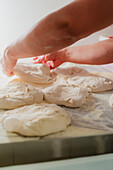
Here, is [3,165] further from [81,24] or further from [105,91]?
[105,91]

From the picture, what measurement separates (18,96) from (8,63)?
1.08ft

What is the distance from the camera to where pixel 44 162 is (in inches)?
33.5

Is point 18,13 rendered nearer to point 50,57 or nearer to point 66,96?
point 50,57

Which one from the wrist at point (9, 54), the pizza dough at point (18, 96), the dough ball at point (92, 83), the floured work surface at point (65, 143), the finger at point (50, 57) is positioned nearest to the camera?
the floured work surface at point (65, 143)

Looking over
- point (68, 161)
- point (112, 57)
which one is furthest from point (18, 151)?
point (112, 57)

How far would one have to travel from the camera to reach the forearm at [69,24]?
87cm

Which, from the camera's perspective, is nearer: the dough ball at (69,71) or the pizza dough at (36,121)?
the pizza dough at (36,121)

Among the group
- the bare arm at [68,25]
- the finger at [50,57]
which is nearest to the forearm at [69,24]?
the bare arm at [68,25]

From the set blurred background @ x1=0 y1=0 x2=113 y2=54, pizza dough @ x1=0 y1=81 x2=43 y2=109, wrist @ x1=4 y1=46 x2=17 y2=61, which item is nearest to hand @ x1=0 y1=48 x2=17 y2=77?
wrist @ x1=4 y1=46 x2=17 y2=61

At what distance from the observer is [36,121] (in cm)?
84

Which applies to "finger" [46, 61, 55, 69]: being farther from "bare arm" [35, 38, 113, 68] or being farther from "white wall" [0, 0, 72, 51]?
"white wall" [0, 0, 72, 51]

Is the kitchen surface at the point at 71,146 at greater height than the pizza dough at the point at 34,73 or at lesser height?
lesser

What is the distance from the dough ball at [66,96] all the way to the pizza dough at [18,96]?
55 millimetres

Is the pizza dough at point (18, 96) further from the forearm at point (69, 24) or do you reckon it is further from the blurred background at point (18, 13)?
the blurred background at point (18, 13)
